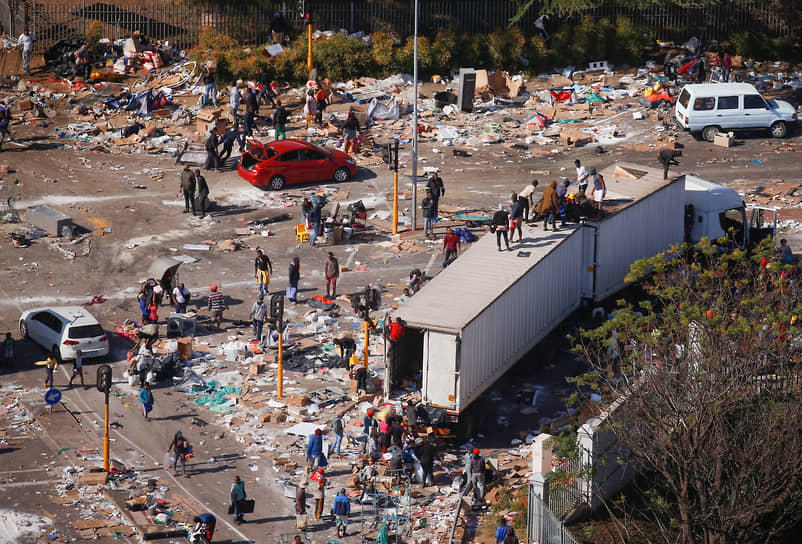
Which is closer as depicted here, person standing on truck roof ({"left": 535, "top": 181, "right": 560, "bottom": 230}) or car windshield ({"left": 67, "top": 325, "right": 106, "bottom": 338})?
car windshield ({"left": 67, "top": 325, "right": 106, "bottom": 338})

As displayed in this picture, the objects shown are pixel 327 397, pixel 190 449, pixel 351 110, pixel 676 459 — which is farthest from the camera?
pixel 351 110

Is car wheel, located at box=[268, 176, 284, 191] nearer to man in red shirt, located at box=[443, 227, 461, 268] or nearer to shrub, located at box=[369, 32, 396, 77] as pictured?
man in red shirt, located at box=[443, 227, 461, 268]

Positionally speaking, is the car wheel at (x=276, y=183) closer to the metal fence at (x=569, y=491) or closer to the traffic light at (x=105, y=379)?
the traffic light at (x=105, y=379)

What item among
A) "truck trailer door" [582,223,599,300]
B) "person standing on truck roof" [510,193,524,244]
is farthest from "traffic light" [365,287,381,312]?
"truck trailer door" [582,223,599,300]

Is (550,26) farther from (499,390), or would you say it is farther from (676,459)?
(676,459)

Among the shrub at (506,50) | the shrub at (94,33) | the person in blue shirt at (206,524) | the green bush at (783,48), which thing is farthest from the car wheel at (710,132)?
the person in blue shirt at (206,524)

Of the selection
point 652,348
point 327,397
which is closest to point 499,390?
point 327,397

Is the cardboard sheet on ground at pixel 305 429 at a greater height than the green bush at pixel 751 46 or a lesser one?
lesser
